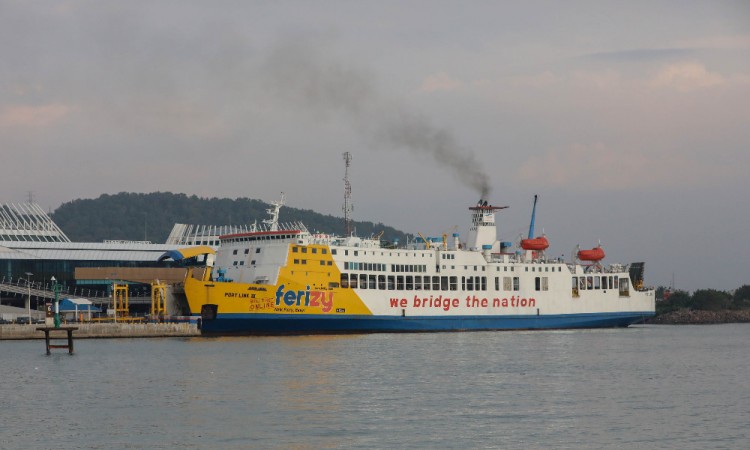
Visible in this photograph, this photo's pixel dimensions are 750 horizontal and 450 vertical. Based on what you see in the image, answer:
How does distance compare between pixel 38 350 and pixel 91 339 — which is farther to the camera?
pixel 91 339

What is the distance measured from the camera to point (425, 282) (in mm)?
77938

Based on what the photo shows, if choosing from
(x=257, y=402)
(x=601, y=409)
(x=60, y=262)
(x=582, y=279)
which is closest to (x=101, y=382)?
(x=257, y=402)

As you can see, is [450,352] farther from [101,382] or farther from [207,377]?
[101,382]

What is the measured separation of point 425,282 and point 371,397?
130 feet

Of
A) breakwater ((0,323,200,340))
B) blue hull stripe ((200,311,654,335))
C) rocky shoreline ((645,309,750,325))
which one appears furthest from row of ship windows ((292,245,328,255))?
rocky shoreline ((645,309,750,325))

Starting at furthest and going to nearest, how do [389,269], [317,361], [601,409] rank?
1. [389,269]
2. [317,361]
3. [601,409]

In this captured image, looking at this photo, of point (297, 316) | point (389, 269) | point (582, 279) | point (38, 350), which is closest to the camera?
point (38, 350)

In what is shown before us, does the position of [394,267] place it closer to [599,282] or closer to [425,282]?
[425,282]

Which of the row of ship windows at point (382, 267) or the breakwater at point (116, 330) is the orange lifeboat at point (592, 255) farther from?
the breakwater at point (116, 330)

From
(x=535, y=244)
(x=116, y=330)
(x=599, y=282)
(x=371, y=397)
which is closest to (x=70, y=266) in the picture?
(x=116, y=330)

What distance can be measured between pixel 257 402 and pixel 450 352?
22667mm

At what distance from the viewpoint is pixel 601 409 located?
35844 millimetres

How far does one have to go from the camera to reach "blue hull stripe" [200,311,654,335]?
68688mm

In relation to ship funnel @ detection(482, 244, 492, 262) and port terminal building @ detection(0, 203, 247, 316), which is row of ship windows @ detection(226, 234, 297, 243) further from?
port terminal building @ detection(0, 203, 247, 316)
